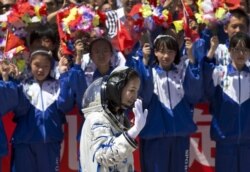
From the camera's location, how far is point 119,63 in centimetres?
788

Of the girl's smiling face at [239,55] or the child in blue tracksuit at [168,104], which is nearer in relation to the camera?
the girl's smiling face at [239,55]

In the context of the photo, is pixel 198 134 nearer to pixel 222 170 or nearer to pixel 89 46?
pixel 222 170

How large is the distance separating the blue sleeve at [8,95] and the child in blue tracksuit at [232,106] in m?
1.81

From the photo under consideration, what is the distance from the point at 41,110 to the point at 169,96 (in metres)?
1.23

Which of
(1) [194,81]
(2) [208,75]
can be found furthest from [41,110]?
(2) [208,75]

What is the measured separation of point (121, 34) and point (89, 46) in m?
0.38

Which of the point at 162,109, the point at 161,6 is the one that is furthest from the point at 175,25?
the point at 162,109

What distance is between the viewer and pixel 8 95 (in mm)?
7445

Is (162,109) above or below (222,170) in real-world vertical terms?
above

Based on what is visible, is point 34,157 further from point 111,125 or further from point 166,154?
point 111,125

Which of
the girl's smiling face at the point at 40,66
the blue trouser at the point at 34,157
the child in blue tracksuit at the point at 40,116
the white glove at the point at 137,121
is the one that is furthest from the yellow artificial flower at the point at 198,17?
the white glove at the point at 137,121

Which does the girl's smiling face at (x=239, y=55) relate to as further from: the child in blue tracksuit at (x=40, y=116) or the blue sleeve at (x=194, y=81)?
the child in blue tracksuit at (x=40, y=116)

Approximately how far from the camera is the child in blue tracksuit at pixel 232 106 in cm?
763

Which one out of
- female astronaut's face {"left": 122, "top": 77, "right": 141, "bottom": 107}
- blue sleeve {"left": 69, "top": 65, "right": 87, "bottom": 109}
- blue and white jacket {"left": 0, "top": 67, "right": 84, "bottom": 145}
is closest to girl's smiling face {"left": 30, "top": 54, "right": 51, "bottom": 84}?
blue and white jacket {"left": 0, "top": 67, "right": 84, "bottom": 145}
